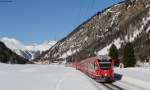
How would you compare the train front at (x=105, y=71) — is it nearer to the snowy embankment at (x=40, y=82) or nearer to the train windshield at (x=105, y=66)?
the train windshield at (x=105, y=66)

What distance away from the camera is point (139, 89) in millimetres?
35500

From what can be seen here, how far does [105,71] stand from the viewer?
4972 centimetres

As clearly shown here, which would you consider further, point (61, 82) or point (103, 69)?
point (103, 69)

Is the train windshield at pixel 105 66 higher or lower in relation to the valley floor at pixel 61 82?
higher

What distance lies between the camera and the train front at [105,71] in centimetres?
4900

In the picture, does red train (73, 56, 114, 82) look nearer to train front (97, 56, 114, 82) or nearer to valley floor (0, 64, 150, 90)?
train front (97, 56, 114, 82)

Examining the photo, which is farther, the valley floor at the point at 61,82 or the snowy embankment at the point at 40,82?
the valley floor at the point at 61,82

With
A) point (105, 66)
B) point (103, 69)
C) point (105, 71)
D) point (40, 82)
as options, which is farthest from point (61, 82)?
point (105, 66)

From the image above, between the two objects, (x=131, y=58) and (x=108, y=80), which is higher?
(x=131, y=58)

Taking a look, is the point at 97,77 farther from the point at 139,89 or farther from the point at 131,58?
the point at 131,58

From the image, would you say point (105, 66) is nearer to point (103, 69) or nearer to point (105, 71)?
point (103, 69)

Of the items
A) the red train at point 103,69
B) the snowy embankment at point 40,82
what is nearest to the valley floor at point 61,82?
the snowy embankment at point 40,82

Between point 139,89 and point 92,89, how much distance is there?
512 cm

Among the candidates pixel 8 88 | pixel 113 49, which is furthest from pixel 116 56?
pixel 8 88
